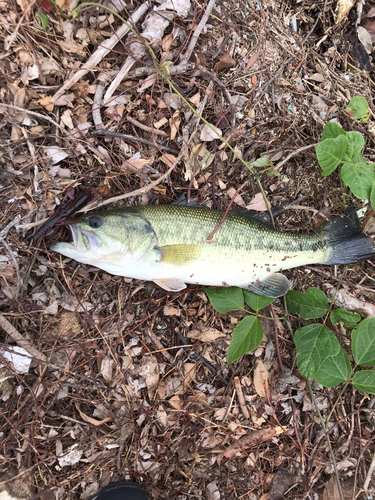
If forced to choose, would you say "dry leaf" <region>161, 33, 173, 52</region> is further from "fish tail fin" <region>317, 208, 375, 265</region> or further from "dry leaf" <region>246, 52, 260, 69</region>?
"fish tail fin" <region>317, 208, 375, 265</region>

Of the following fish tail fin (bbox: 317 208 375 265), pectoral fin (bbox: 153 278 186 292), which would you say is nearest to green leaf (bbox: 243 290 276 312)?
pectoral fin (bbox: 153 278 186 292)

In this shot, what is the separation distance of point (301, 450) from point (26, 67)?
491cm

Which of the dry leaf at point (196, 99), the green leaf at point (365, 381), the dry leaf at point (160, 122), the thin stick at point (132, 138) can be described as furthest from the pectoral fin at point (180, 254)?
the green leaf at point (365, 381)

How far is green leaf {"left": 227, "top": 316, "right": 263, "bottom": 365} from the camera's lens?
2932mm

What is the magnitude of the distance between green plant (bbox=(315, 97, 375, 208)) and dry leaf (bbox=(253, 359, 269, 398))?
2093 mm

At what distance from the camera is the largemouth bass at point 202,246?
9.64 feet

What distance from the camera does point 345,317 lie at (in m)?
3.23

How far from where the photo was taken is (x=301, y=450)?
3395 millimetres

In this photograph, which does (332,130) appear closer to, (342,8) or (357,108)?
(357,108)

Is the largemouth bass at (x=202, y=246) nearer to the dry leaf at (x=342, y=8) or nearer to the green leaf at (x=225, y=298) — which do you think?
the green leaf at (x=225, y=298)

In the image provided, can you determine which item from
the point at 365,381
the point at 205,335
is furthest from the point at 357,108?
the point at 205,335

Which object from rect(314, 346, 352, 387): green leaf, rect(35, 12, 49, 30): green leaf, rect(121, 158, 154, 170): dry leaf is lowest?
rect(314, 346, 352, 387): green leaf

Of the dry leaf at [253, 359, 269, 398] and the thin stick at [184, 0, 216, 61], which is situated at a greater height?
the thin stick at [184, 0, 216, 61]

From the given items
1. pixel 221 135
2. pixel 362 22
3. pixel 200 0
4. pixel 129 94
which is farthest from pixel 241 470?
pixel 362 22
